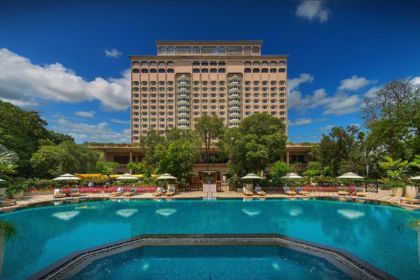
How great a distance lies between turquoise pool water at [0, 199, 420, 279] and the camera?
807 centimetres

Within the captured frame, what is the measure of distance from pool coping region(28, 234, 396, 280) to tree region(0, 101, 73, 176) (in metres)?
23.8

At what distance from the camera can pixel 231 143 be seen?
85.3 feet

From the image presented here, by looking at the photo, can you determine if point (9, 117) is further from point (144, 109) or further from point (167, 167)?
point (144, 109)

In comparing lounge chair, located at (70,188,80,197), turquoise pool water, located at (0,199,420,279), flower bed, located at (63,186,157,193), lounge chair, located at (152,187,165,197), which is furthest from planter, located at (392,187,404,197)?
lounge chair, located at (70,188,80,197)

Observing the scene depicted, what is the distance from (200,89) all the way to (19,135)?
164 feet

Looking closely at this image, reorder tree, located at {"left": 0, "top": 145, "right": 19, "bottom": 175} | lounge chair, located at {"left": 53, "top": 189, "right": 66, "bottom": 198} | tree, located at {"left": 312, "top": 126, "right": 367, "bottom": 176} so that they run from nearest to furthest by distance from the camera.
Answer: tree, located at {"left": 0, "top": 145, "right": 19, "bottom": 175}
lounge chair, located at {"left": 53, "top": 189, "right": 66, "bottom": 198}
tree, located at {"left": 312, "top": 126, "right": 367, "bottom": 176}

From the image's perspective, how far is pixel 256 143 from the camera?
24.1 m

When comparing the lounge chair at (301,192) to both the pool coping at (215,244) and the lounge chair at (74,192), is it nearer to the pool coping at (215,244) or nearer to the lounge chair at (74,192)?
the pool coping at (215,244)

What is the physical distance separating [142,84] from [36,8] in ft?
227

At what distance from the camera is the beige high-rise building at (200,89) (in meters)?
71.9

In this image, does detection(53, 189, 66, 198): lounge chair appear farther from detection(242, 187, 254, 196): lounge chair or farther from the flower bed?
detection(242, 187, 254, 196): lounge chair

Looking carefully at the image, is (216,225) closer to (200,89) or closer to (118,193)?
(118,193)

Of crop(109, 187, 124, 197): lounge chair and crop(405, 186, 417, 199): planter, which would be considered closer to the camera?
crop(405, 186, 417, 199): planter

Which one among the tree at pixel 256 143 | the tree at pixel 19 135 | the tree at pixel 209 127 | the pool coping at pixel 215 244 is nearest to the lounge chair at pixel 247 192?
the tree at pixel 256 143
